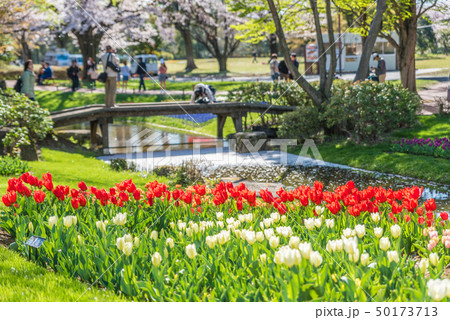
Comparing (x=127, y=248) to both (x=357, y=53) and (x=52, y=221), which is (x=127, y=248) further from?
(x=357, y=53)

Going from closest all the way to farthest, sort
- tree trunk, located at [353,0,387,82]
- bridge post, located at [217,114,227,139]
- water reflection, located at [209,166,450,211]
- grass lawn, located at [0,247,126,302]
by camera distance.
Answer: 1. grass lawn, located at [0,247,126,302]
2. water reflection, located at [209,166,450,211]
3. tree trunk, located at [353,0,387,82]
4. bridge post, located at [217,114,227,139]

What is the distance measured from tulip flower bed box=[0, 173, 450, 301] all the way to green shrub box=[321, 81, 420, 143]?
9.14 metres

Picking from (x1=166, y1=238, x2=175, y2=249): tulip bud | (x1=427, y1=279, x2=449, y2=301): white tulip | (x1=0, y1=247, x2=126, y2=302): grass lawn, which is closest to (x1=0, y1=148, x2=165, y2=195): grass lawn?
(x1=0, y1=247, x2=126, y2=302): grass lawn

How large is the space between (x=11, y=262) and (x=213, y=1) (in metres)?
41.5

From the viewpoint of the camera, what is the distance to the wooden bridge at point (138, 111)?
1820cm

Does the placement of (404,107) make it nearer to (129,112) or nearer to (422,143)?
(422,143)

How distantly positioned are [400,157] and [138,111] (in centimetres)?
876

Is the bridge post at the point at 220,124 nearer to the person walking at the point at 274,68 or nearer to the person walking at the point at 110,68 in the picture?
the person walking at the point at 110,68

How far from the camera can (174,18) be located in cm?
4728

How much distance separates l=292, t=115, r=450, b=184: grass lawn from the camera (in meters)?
12.4

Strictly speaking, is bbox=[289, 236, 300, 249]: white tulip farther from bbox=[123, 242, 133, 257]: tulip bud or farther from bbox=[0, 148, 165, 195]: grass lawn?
bbox=[0, 148, 165, 195]: grass lawn

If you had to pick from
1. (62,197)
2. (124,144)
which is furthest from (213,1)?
(62,197)

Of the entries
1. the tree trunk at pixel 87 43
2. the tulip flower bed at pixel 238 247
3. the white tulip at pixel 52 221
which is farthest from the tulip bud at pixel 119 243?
the tree trunk at pixel 87 43

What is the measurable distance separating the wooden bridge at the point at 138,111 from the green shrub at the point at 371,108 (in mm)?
2405
